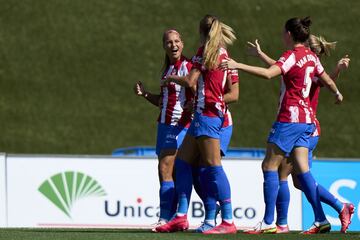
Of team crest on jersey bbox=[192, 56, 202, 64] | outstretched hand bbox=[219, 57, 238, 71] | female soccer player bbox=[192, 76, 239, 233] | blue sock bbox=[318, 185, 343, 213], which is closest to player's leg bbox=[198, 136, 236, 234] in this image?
female soccer player bbox=[192, 76, 239, 233]

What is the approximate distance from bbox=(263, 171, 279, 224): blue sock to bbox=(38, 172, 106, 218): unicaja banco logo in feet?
17.7

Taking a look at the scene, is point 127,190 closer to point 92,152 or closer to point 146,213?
point 146,213

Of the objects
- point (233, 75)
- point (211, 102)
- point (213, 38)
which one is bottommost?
point (211, 102)

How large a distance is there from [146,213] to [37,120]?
13658 millimetres

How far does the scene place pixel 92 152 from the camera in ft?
91.5

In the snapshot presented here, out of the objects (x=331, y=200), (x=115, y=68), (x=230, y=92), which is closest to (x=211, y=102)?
(x=230, y=92)

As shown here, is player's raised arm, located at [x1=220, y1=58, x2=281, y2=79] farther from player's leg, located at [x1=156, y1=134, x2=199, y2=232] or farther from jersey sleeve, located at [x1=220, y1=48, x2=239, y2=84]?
player's leg, located at [x1=156, y1=134, x2=199, y2=232]

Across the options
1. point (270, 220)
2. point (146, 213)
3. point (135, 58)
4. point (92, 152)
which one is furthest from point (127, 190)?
point (135, 58)

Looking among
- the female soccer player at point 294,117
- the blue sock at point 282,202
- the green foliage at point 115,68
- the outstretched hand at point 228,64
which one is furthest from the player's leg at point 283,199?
the green foliage at point 115,68

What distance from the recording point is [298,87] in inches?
398

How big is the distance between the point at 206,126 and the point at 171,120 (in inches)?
39.3

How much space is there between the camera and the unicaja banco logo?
50.1ft

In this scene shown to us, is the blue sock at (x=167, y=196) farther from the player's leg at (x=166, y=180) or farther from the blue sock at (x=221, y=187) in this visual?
the blue sock at (x=221, y=187)

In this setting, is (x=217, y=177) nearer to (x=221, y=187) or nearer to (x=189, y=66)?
(x=221, y=187)
